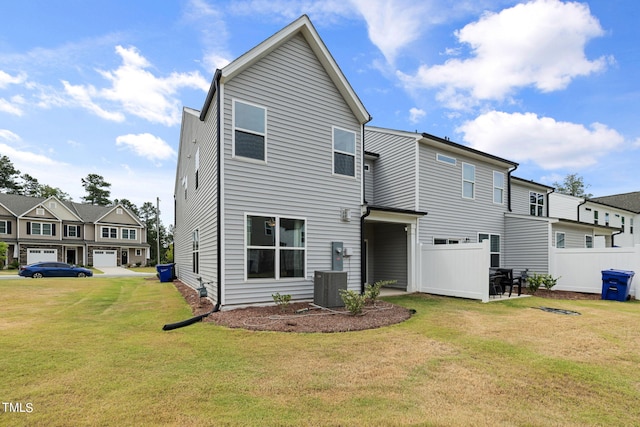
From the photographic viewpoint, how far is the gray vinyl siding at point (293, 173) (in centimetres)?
811

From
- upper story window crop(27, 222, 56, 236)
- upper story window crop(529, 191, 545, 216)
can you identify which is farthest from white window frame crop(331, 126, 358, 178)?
upper story window crop(27, 222, 56, 236)

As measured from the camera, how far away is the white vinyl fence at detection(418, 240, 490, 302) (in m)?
10.2

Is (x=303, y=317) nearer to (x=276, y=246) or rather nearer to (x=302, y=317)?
(x=302, y=317)

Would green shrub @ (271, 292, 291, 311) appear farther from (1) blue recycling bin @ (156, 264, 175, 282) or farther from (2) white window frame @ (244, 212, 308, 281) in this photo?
(1) blue recycling bin @ (156, 264, 175, 282)

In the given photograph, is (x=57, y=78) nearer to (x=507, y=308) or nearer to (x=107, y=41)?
(x=107, y=41)

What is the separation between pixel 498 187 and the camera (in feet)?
50.8

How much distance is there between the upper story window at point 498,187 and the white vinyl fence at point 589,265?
3.14 metres

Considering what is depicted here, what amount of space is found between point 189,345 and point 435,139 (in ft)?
36.8

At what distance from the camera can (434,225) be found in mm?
13062

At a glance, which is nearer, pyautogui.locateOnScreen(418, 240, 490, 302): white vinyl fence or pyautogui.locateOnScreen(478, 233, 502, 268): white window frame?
pyautogui.locateOnScreen(418, 240, 490, 302): white vinyl fence

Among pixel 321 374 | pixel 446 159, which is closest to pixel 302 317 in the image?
pixel 321 374

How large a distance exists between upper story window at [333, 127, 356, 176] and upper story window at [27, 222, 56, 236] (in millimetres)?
36384

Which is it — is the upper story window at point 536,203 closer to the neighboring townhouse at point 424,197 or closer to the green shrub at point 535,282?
the neighboring townhouse at point 424,197
